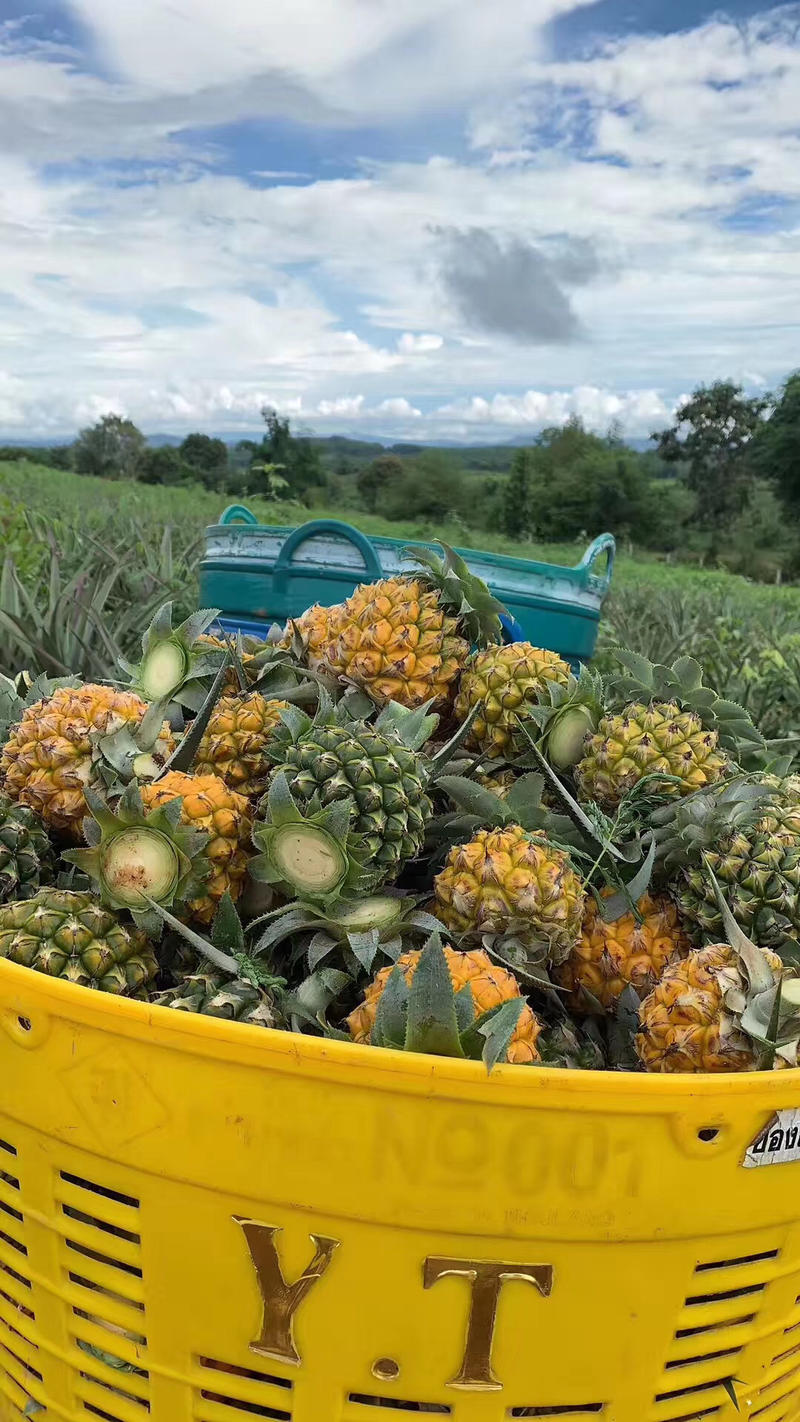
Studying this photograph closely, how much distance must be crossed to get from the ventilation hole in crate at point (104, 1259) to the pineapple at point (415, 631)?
2.60 ft

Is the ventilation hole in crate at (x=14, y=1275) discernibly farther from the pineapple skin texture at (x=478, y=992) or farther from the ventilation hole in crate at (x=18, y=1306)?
the pineapple skin texture at (x=478, y=992)

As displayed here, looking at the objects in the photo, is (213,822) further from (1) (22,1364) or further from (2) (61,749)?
(1) (22,1364)

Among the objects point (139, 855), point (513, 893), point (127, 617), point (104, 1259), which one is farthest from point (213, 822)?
point (127, 617)

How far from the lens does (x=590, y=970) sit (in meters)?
1.30

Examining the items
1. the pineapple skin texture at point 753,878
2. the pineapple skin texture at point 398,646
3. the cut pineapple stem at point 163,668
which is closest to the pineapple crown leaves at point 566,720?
the pineapple skin texture at point 398,646

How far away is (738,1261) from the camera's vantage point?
3.07 ft

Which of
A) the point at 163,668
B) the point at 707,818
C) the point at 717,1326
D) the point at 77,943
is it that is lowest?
the point at 717,1326

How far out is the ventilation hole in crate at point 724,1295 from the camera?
921 mm

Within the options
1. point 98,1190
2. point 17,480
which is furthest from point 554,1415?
point 17,480

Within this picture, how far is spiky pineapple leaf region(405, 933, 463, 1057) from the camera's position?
84 cm

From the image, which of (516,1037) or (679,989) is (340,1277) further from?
(679,989)

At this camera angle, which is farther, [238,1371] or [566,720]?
[566,720]

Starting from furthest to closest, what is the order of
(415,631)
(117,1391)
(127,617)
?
(127,617), (415,631), (117,1391)

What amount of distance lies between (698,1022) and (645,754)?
433mm
